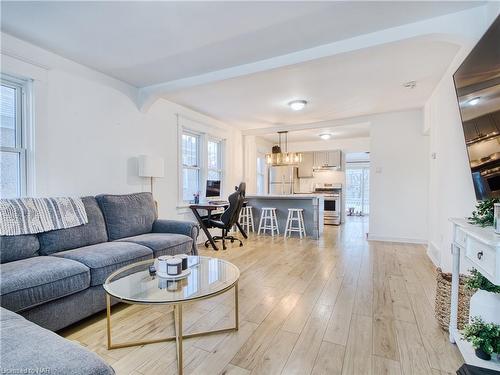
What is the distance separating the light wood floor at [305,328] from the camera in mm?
1547

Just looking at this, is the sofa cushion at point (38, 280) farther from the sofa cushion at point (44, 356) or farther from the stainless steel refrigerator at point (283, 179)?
the stainless steel refrigerator at point (283, 179)

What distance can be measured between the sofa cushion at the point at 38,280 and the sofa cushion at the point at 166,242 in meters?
0.70

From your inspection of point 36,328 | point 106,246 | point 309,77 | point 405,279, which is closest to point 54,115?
point 106,246

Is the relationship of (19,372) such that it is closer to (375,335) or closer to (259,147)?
(375,335)

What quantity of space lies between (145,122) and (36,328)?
3.22m

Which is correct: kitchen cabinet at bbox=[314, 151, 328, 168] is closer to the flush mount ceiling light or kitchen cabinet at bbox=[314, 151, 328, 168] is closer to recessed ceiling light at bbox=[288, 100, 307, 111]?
recessed ceiling light at bbox=[288, 100, 307, 111]

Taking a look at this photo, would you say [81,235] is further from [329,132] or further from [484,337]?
[329,132]

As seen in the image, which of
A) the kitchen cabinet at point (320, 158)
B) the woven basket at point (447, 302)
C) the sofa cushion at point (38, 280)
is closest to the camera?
the sofa cushion at point (38, 280)

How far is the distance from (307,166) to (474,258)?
23.4ft

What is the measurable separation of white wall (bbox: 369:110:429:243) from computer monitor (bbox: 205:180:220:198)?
3.04 meters

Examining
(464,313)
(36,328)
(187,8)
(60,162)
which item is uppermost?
(187,8)

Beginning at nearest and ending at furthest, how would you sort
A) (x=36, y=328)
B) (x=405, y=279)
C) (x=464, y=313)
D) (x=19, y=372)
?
(x=19, y=372) → (x=36, y=328) → (x=464, y=313) → (x=405, y=279)

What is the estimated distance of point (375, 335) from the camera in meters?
1.84

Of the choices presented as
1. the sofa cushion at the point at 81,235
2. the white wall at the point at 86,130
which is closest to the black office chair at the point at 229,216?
the white wall at the point at 86,130
